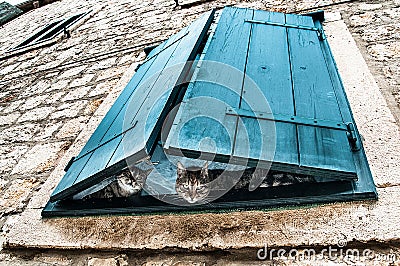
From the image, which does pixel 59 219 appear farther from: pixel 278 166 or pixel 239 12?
pixel 239 12

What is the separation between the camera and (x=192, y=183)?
4.07 ft

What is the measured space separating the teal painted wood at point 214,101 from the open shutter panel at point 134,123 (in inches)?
3.1

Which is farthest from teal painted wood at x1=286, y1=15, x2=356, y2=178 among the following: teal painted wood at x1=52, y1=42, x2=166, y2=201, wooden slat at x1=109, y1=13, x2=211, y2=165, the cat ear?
teal painted wood at x1=52, y1=42, x2=166, y2=201

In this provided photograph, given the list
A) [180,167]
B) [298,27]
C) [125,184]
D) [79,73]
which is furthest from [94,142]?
[79,73]

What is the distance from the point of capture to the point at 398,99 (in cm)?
162

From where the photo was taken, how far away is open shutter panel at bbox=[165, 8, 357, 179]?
117 cm

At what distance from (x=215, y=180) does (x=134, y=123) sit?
0.45m

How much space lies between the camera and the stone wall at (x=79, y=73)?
6.05 ft

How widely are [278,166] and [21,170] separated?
59.9 inches

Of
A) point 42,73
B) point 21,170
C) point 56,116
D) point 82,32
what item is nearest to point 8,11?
point 82,32

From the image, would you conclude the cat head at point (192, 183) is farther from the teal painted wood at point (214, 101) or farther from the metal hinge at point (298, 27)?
the metal hinge at point (298, 27)

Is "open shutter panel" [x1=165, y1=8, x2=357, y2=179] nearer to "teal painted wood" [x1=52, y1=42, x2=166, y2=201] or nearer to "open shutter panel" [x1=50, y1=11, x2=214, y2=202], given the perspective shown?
"open shutter panel" [x1=50, y1=11, x2=214, y2=202]

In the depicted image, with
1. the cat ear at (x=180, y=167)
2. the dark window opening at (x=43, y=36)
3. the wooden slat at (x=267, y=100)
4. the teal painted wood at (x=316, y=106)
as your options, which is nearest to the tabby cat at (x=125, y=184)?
the cat ear at (x=180, y=167)

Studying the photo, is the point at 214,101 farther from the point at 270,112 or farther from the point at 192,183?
the point at 192,183
